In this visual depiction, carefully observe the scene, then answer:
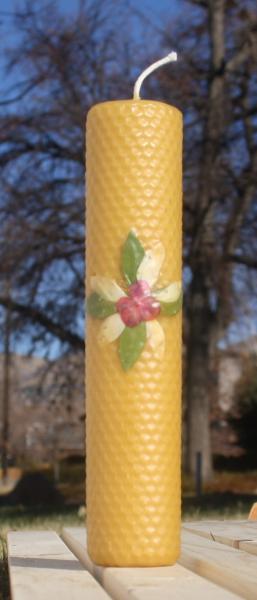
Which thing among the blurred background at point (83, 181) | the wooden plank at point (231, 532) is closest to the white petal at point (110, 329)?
the wooden plank at point (231, 532)

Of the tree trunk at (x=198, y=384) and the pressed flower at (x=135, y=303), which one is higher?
the pressed flower at (x=135, y=303)

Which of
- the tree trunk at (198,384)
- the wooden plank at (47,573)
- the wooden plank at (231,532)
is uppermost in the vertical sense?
the wooden plank at (47,573)

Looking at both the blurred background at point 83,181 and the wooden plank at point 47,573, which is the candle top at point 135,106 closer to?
the wooden plank at point 47,573

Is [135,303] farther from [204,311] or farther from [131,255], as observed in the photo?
[204,311]

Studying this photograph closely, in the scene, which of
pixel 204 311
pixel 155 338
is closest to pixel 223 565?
pixel 155 338

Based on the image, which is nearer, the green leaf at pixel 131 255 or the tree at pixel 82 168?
the green leaf at pixel 131 255

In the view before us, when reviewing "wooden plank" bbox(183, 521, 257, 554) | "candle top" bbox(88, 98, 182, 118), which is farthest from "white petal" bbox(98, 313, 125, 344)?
"wooden plank" bbox(183, 521, 257, 554)
